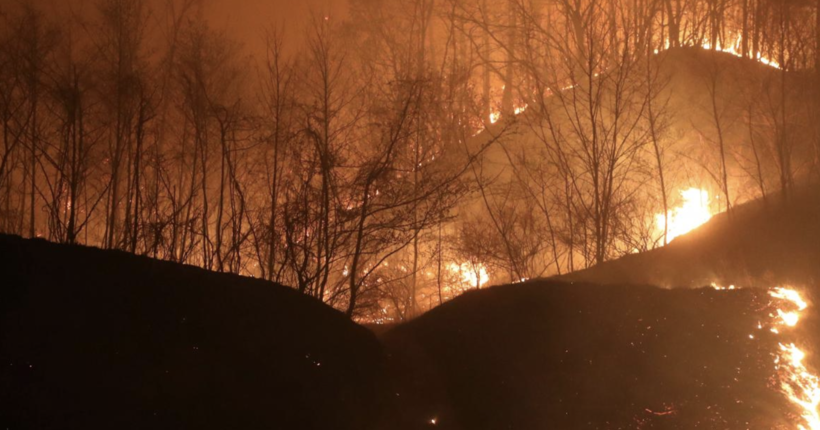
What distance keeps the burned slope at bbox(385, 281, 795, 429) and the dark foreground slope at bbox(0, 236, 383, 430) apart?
106 cm

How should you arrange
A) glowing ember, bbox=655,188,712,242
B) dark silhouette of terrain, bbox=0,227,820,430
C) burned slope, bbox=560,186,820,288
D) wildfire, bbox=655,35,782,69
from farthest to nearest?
glowing ember, bbox=655,188,712,242
wildfire, bbox=655,35,782,69
burned slope, bbox=560,186,820,288
dark silhouette of terrain, bbox=0,227,820,430

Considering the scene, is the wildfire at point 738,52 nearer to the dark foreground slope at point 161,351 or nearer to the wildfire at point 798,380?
the wildfire at point 798,380

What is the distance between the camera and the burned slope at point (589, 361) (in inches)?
290

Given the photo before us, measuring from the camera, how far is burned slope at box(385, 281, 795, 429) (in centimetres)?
736

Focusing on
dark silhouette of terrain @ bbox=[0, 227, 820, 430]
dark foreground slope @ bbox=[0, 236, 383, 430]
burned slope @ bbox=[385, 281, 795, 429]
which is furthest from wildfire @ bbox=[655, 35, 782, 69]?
dark foreground slope @ bbox=[0, 236, 383, 430]

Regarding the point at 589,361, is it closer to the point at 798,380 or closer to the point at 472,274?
the point at 798,380

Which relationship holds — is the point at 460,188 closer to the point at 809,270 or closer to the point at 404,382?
the point at 404,382

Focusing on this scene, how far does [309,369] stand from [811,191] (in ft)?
47.1

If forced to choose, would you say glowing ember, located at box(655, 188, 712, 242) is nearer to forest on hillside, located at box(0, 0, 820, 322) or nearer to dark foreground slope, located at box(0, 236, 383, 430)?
forest on hillside, located at box(0, 0, 820, 322)

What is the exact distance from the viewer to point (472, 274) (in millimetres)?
20250

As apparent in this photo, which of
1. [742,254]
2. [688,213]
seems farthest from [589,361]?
[688,213]

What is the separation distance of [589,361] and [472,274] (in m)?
11.9

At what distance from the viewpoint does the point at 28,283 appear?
600cm

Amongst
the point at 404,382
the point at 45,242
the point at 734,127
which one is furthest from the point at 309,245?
the point at 734,127
